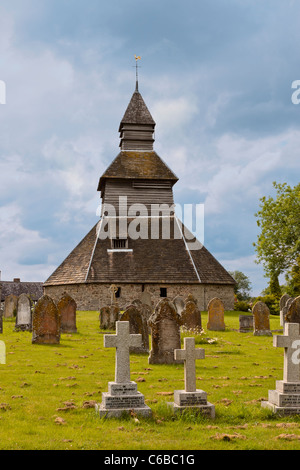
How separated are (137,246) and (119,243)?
141cm

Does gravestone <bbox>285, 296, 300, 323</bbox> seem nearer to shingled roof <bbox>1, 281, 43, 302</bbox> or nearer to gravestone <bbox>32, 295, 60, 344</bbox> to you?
gravestone <bbox>32, 295, 60, 344</bbox>

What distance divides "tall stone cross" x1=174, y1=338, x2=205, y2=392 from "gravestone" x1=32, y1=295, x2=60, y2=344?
8.67 metres

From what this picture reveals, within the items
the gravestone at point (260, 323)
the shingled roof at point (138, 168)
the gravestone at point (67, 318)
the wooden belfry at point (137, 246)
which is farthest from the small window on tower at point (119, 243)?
the gravestone at point (260, 323)

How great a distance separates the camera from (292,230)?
40.5 metres

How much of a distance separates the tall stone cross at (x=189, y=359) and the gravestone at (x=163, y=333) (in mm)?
4421

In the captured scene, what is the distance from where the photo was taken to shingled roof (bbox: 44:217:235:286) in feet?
113

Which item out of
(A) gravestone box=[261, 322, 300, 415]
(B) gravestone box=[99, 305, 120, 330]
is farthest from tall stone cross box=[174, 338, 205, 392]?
(B) gravestone box=[99, 305, 120, 330]

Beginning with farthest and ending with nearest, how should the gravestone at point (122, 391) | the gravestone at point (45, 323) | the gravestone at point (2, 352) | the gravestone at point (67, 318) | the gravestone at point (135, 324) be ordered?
the gravestone at point (67, 318)
the gravestone at point (45, 323)
the gravestone at point (135, 324)
the gravestone at point (2, 352)
the gravestone at point (122, 391)

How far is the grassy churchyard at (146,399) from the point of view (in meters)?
5.88

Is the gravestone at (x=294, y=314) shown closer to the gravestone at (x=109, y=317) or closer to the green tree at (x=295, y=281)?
the gravestone at (x=109, y=317)

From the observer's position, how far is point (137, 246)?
37.1m
